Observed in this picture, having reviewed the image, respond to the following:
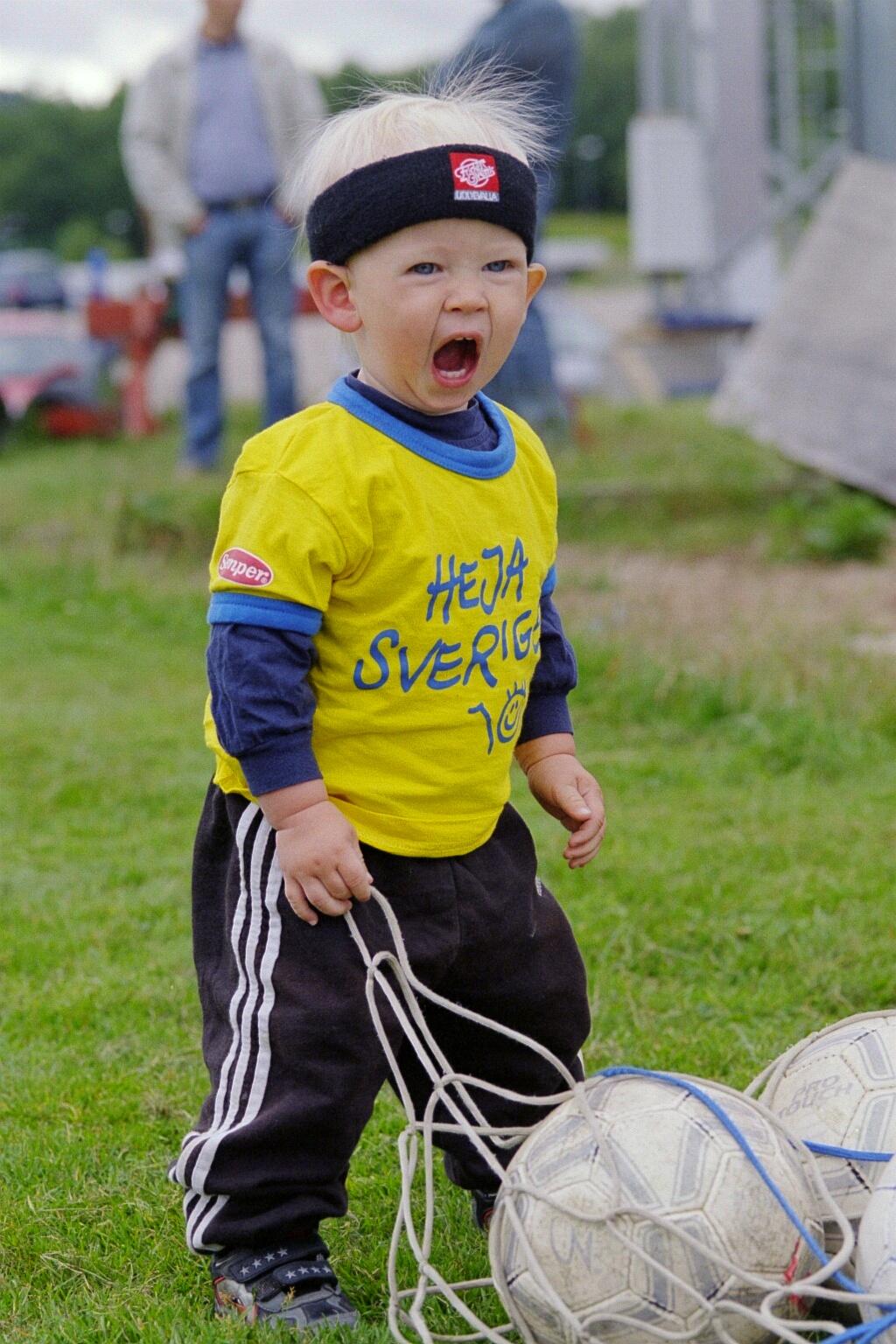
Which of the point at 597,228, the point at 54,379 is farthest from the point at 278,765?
the point at 597,228

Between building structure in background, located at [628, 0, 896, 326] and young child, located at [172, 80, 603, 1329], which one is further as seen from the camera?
building structure in background, located at [628, 0, 896, 326]

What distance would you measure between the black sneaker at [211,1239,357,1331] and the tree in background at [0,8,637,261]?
7603 centimetres

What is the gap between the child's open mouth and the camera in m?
2.20

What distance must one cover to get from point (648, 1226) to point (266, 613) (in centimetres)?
85

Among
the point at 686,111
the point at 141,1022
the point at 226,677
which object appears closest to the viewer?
the point at 226,677

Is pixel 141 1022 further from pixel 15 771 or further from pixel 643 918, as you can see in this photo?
pixel 15 771

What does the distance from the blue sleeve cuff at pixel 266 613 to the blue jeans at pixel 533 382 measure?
5.49 meters

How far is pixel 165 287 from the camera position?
11906 mm

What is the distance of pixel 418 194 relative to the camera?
2141 mm

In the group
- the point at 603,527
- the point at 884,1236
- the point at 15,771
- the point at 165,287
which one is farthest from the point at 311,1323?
the point at 165,287

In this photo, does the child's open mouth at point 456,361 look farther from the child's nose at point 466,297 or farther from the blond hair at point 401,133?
the blond hair at point 401,133

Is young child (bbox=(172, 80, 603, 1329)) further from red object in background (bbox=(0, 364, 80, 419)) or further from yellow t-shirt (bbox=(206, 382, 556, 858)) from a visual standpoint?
red object in background (bbox=(0, 364, 80, 419))

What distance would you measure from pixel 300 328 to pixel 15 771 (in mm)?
13167

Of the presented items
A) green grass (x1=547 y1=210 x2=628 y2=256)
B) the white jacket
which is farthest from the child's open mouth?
green grass (x1=547 y1=210 x2=628 y2=256)
